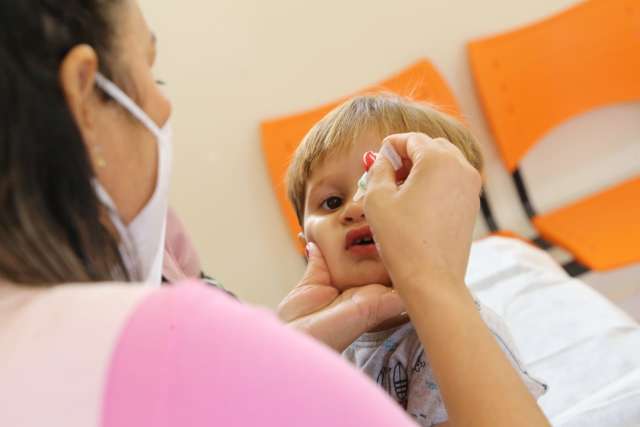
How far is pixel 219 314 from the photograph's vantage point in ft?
1.31

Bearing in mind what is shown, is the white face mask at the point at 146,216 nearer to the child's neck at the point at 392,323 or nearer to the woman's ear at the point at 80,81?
the woman's ear at the point at 80,81

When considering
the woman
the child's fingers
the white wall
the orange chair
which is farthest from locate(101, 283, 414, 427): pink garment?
the orange chair

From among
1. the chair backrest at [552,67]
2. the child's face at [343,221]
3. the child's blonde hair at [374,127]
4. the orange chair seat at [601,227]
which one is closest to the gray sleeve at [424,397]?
the child's face at [343,221]

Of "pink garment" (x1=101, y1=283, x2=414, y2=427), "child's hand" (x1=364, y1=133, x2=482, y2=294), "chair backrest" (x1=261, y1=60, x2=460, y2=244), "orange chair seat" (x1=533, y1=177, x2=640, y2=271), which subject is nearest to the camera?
"pink garment" (x1=101, y1=283, x2=414, y2=427)

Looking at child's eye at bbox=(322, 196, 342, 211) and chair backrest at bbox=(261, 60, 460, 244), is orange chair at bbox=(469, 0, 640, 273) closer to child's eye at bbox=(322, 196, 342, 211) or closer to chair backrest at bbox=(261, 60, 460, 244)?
chair backrest at bbox=(261, 60, 460, 244)

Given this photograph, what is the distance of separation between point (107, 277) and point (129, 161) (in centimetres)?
12

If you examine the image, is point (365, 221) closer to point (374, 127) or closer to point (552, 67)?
point (374, 127)

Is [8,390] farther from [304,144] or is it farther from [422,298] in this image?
[304,144]

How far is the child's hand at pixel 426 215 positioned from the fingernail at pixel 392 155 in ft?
0.10

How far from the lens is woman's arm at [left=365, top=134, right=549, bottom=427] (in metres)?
0.58

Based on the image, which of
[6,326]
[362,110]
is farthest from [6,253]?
[362,110]

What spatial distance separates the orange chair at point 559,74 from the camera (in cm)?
201

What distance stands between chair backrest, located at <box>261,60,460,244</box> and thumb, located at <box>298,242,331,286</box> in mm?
877

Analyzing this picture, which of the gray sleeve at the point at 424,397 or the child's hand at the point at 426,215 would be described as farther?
the gray sleeve at the point at 424,397
